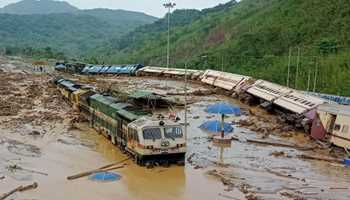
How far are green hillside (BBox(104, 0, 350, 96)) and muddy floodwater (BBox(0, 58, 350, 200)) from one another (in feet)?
29.3

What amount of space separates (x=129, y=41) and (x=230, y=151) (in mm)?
101903

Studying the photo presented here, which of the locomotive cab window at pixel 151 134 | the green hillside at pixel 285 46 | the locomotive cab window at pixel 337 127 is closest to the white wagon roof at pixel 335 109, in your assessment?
the locomotive cab window at pixel 337 127

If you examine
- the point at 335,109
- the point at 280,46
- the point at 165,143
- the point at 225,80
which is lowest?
the point at 165,143

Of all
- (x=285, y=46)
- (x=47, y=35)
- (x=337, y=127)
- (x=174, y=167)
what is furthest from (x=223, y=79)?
(x=47, y=35)

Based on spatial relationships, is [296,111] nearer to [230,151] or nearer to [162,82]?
[230,151]

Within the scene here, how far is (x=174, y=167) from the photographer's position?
2177 centimetres

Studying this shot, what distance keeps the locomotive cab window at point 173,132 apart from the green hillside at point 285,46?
18.1 m

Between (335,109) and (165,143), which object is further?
(335,109)

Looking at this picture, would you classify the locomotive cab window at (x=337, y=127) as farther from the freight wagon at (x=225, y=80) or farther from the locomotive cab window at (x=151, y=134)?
the freight wagon at (x=225, y=80)

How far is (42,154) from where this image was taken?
2506 centimetres

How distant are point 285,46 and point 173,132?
3507cm

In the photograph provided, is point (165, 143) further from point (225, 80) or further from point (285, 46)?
point (285, 46)

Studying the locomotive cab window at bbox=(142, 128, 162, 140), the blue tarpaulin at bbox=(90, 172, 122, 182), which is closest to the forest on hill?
the locomotive cab window at bbox=(142, 128, 162, 140)

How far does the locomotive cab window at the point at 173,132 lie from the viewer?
2122 centimetres
